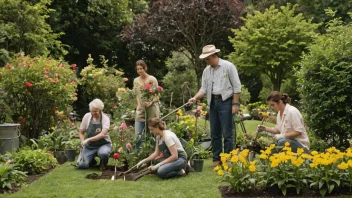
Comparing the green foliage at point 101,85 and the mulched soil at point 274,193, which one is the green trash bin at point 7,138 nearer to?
the mulched soil at point 274,193

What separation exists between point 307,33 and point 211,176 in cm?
1062

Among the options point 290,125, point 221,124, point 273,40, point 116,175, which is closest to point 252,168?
point 290,125

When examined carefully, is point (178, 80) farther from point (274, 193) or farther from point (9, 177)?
point (274, 193)

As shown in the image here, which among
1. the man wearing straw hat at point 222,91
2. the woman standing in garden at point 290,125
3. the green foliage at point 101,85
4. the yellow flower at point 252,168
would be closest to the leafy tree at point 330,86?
the woman standing in garden at point 290,125

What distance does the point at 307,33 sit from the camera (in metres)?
Answer: 15.8

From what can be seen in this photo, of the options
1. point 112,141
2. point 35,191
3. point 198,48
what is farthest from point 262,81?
point 35,191

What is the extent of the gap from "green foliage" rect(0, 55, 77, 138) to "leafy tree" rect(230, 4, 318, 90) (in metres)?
8.56

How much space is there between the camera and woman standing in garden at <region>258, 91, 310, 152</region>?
20.0 ft

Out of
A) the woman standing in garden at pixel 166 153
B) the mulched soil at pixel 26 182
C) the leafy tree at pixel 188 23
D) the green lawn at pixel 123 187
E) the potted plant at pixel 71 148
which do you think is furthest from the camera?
the leafy tree at pixel 188 23

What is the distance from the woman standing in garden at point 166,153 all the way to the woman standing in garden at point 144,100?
3.03 feet

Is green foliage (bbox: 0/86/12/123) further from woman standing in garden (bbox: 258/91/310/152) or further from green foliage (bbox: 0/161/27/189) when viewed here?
woman standing in garden (bbox: 258/91/310/152)

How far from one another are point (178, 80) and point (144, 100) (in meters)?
11.1

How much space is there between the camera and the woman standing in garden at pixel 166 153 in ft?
20.6

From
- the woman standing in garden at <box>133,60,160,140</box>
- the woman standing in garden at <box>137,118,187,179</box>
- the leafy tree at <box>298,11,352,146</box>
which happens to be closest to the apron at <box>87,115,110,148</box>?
the woman standing in garden at <box>133,60,160,140</box>
